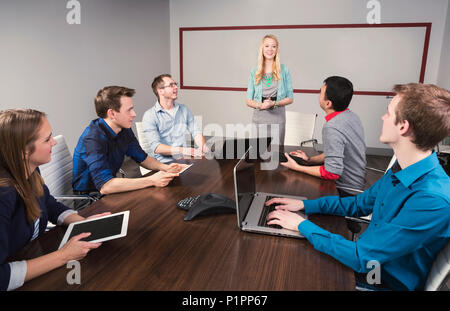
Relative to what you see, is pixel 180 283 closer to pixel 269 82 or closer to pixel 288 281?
pixel 288 281

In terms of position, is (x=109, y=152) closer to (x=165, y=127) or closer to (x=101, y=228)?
(x=165, y=127)

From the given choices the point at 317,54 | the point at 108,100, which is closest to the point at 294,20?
the point at 317,54

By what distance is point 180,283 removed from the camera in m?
1.05

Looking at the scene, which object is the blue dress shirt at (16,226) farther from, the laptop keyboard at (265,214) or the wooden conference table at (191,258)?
the laptop keyboard at (265,214)

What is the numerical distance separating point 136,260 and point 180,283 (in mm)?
215

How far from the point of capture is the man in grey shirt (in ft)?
6.72

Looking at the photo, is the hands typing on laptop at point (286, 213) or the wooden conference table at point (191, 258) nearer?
the wooden conference table at point (191, 258)

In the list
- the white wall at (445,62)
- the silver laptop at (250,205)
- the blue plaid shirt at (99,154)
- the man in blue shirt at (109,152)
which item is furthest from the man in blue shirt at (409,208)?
the white wall at (445,62)

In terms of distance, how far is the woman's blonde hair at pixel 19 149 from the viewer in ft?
3.94

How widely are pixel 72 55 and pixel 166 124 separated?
176cm

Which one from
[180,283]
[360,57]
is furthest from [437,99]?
[360,57]

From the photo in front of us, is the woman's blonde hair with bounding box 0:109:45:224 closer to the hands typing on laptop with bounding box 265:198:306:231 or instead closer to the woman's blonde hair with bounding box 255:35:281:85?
the hands typing on laptop with bounding box 265:198:306:231

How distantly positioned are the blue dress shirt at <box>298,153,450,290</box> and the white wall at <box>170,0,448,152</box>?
475 cm

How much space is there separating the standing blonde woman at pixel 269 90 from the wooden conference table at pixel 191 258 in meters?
2.22
